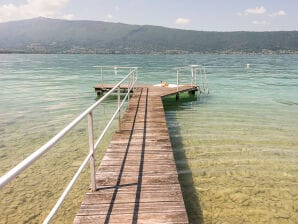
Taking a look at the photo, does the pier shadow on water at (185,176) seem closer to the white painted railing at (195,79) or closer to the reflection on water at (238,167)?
the reflection on water at (238,167)

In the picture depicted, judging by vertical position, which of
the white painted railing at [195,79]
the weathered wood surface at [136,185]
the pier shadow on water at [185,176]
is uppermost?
the white painted railing at [195,79]

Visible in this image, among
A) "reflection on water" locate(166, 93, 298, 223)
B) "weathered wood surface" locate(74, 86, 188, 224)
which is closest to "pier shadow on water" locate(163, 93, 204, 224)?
"reflection on water" locate(166, 93, 298, 223)

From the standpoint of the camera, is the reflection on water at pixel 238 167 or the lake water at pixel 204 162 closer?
the reflection on water at pixel 238 167

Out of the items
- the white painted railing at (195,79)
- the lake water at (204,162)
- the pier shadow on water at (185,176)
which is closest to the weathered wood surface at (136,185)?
the pier shadow on water at (185,176)

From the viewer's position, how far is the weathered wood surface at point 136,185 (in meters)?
4.34

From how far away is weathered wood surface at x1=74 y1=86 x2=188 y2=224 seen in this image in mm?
4340

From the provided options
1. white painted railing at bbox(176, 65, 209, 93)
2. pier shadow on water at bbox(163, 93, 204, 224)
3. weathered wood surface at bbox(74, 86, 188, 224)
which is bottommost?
pier shadow on water at bbox(163, 93, 204, 224)

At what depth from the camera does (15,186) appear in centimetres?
750

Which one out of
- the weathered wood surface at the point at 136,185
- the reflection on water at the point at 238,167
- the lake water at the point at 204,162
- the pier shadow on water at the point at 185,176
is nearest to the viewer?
the weathered wood surface at the point at 136,185

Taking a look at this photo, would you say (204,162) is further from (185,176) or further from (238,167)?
(185,176)

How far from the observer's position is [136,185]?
529 centimetres

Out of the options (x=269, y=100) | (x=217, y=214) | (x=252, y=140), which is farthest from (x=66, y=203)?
(x=269, y=100)

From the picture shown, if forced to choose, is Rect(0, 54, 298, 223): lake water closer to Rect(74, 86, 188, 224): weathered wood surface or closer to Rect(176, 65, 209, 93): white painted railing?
Rect(74, 86, 188, 224): weathered wood surface

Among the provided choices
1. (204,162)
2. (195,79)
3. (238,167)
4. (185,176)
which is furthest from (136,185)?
(195,79)
